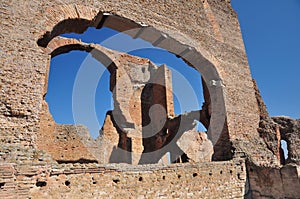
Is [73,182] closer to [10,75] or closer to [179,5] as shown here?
[10,75]

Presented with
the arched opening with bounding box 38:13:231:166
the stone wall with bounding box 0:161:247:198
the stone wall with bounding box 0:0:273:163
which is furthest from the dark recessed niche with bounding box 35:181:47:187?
the arched opening with bounding box 38:13:231:166

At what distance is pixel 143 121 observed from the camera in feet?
48.4

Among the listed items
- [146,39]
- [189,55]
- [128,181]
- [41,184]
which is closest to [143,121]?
A: [189,55]

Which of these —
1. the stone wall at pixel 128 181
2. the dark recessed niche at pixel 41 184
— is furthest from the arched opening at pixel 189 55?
the dark recessed niche at pixel 41 184

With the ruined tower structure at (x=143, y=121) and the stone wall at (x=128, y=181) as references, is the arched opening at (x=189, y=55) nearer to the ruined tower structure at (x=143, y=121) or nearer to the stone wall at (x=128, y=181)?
the ruined tower structure at (x=143, y=121)

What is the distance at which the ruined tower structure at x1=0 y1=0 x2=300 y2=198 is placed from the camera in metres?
4.50

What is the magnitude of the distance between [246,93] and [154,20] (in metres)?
4.87

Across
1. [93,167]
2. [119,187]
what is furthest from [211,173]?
[93,167]

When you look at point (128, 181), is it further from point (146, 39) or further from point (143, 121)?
point (143, 121)

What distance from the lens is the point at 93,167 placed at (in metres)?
4.79

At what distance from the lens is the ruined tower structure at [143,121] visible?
4.50m

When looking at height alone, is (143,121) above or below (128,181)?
above

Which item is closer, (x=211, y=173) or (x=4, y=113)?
(x=4, y=113)

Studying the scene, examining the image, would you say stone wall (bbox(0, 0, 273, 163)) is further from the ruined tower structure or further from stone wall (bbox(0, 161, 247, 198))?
stone wall (bbox(0, 161, 247, 198))
